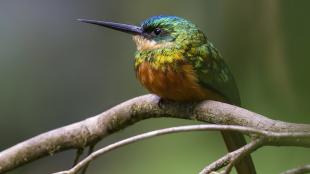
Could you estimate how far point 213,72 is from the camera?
6.37ft

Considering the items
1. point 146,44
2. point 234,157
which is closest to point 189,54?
point 146,44

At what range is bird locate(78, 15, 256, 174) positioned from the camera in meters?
1.79

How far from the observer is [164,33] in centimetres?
202

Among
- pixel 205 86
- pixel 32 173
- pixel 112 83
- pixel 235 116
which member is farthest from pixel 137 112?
pixel 112 83

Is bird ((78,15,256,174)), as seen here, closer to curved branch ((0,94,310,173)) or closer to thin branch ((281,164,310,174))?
curved branch ((0,94,310,173))

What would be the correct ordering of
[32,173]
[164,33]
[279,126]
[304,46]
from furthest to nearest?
[32,173] < [164,33] < [279,126] < [304,46]

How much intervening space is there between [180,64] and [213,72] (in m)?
0.17

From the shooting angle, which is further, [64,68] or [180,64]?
[64,68]

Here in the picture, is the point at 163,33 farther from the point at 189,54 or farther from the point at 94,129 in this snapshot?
the point at 94,129

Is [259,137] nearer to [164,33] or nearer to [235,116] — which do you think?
[235,116]

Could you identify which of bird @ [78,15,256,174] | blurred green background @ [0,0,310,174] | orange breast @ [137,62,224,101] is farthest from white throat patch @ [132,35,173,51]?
blurred green background @ [0,0,310,174]

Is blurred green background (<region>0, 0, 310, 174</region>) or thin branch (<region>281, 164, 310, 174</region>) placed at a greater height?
thin branch (<region>281, 164, 310, 174</region>)

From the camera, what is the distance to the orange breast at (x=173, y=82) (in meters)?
1.78

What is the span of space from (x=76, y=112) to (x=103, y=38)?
1.86 ft
